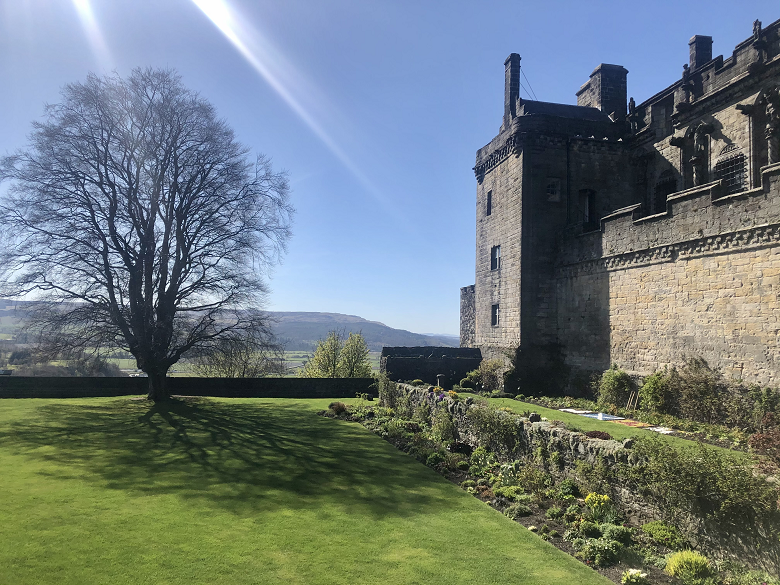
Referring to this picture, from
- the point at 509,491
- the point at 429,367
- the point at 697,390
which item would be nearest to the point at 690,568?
the point at 509,491

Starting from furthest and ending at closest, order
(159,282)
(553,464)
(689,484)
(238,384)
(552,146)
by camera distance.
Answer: (238,384) → (552,146) → (159,282) → (553,464) → (689,484)

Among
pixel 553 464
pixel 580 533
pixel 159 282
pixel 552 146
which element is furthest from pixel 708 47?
pixel 159 282

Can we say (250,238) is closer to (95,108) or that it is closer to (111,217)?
(111,217)

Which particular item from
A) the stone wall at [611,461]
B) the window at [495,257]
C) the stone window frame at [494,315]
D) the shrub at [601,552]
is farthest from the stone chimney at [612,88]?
the shrub at [601,552]

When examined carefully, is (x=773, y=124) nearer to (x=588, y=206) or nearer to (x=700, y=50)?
(x=700, y=50)

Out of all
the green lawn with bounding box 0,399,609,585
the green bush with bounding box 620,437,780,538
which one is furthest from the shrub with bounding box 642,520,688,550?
the green lawn with bounding box 0,399,609,585

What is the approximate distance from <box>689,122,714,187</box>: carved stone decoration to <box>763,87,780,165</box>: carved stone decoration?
2426 mm

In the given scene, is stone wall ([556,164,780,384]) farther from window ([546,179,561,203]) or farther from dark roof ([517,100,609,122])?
dark roof ([517,100,609,122])

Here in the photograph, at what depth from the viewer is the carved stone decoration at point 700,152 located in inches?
774

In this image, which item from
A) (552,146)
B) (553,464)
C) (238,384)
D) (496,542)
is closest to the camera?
(496,542)

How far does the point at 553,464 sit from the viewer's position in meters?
10.7

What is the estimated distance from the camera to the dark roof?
1051 inches

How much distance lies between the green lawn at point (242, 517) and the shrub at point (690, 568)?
39.0 inches

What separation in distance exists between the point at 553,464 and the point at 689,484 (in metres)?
3.33
